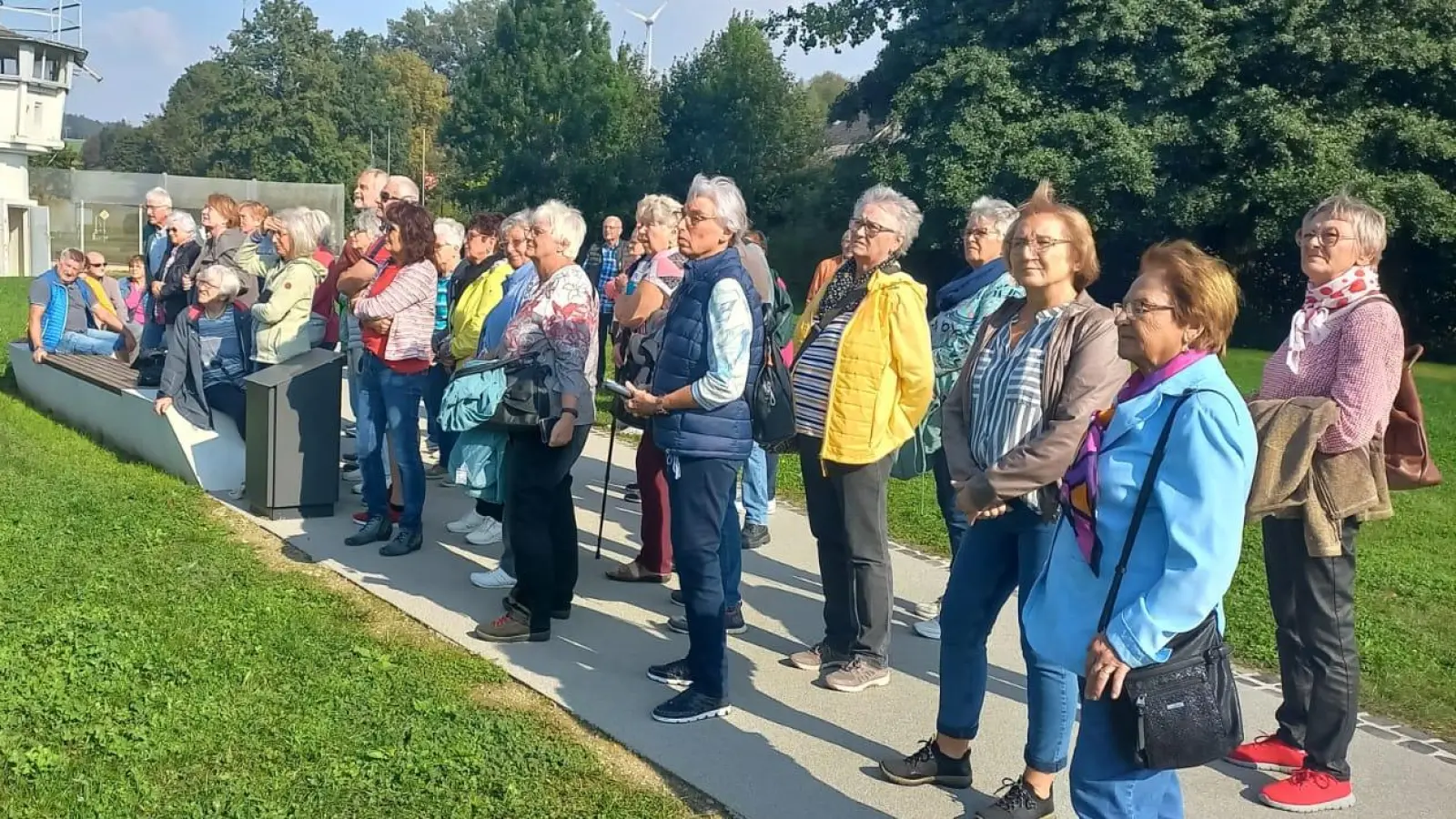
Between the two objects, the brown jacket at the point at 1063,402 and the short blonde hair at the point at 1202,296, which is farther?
the brown jacket at the point at 1063,402

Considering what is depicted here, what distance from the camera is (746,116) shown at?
1442 inches

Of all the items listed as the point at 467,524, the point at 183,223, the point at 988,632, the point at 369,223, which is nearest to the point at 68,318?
the point at 183,223

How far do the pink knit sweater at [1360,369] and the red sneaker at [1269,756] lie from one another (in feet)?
3.49

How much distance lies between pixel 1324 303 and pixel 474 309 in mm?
3974

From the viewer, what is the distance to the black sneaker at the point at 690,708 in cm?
452

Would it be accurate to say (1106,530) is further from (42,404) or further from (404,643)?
(42,404)

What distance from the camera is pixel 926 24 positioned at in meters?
25.0

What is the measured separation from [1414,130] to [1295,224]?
2206 mm

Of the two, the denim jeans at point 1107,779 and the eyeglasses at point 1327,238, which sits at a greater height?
the eyeglasses at point 1327,238

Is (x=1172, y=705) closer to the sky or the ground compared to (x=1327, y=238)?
closer to the ground

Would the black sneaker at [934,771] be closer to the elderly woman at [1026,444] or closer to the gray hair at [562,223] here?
the elderly woman at [1026,444]

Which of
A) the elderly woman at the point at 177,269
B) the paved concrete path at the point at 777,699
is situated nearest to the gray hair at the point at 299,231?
the paved concrete path at the point at 777,699

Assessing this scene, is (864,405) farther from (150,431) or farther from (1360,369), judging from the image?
(150,431)

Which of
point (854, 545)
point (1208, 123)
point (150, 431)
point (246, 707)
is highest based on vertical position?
point (1208, 123)
